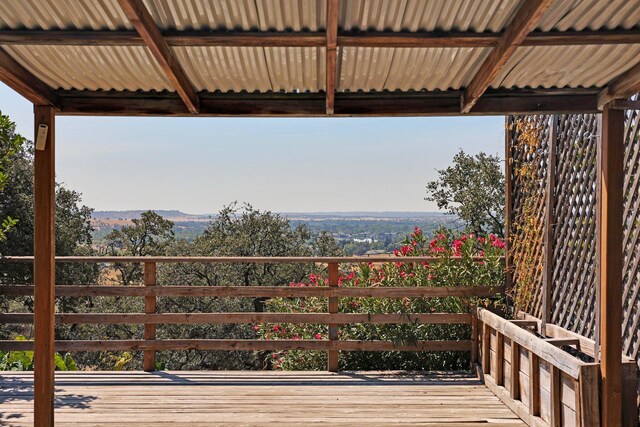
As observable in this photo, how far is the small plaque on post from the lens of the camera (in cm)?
309

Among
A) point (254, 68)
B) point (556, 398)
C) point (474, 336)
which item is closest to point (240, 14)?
point (254, 68)

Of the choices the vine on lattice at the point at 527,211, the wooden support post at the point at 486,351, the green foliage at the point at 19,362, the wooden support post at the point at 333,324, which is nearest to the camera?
the vine on lattice at the point at 527,211

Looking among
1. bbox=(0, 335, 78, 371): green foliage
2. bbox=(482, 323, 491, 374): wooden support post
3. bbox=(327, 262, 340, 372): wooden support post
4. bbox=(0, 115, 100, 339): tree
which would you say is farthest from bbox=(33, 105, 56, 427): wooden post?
bbox=(0, 115, 100, 339): tree

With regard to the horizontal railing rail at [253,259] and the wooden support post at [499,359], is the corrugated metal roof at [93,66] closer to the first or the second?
the horizontal railing rail at [253,259]

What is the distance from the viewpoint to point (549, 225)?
4.09m

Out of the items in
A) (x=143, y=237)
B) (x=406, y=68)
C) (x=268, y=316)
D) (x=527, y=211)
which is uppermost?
(x=406, y=68)

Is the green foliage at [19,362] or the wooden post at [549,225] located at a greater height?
the wooden post at [549,225]

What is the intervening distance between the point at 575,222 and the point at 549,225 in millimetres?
317

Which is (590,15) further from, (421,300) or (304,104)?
(421,300)

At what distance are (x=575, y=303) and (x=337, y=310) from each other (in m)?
1.96

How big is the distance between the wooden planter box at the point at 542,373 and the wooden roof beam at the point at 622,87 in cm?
143

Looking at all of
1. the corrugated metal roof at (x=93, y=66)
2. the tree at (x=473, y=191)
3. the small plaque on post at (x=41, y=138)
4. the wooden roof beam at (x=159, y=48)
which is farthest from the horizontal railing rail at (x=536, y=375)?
the tree at (x=473, y=191)

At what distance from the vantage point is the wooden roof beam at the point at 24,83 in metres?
2.64

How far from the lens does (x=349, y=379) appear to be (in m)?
4.58
